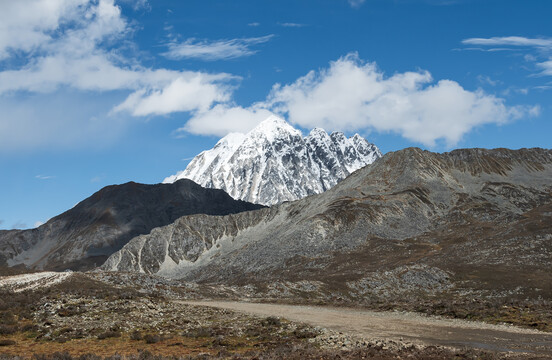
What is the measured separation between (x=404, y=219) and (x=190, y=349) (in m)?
175

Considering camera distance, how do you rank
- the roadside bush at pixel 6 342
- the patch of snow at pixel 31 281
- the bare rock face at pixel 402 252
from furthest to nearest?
the bare rock face at pixel 402 252 → the patch of snow at pixel 31 281 → the roadside bush at pixel 6 342

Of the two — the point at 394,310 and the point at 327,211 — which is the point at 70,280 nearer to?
the point at 394,310

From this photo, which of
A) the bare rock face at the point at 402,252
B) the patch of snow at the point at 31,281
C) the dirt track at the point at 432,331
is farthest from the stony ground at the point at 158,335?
the bare rock face at the point at 402,252

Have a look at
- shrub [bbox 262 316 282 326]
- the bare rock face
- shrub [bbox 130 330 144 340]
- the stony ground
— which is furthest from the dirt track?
the bare rock face

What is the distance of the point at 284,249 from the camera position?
176250mm

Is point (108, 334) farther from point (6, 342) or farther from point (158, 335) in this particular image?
point (6, 342)

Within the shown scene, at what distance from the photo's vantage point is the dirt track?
30.4 m

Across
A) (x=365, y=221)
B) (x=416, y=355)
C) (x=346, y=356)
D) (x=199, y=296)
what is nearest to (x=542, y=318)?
(x=416, y=355)

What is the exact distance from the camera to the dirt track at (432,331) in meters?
30.4

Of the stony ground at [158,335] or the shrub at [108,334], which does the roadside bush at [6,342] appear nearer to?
the stony ground at [158,335]

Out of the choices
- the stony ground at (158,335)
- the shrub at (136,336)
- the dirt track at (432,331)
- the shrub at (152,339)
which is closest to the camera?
the stony ground at (158,335)

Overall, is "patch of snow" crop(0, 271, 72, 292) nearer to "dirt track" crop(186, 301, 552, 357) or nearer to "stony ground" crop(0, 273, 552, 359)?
"stony ground" crop(0, 273, 552, 359)

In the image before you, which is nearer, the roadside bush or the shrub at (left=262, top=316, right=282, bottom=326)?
the roadside bush

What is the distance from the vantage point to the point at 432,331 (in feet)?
117
